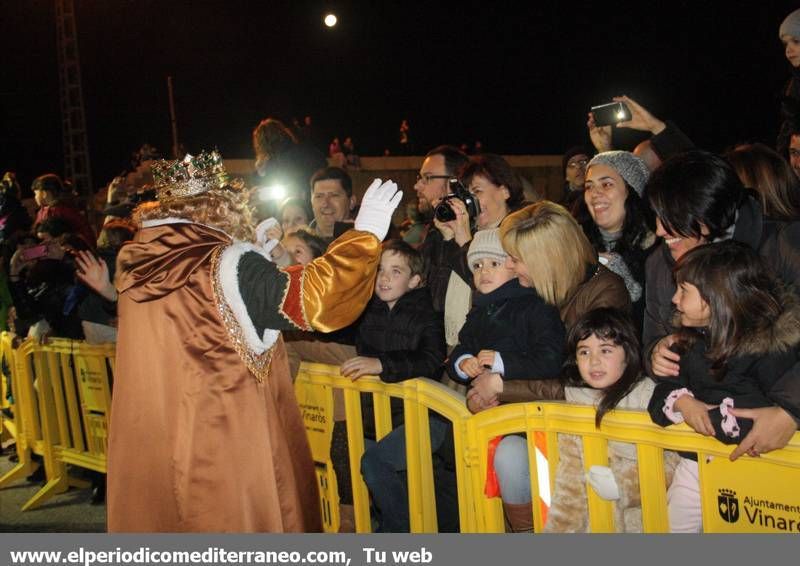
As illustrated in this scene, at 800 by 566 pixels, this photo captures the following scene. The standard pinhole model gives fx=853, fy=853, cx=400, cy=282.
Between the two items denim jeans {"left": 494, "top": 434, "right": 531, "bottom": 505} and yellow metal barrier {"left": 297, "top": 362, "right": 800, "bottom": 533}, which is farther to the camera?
denim jeans {"left": 494, "top": 434, "right": 531, "bottom": 505}

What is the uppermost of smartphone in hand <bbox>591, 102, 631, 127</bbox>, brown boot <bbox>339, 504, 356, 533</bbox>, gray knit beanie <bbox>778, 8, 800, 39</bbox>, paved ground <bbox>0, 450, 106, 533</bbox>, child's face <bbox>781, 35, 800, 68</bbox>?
gray knit beanie <bbox>778, 8, 800, 39</bbox>

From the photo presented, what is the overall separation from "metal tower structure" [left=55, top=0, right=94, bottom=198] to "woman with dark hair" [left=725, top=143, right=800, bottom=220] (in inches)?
751

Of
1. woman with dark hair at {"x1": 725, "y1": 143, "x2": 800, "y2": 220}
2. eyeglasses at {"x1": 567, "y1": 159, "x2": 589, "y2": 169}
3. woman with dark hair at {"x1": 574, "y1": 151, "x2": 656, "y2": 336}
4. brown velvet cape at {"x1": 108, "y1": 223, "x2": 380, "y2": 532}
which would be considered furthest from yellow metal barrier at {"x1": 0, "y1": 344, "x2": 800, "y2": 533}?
eyeglasses at {"x1": 567, "y1": 159, "x2": 589, "y2": 169}

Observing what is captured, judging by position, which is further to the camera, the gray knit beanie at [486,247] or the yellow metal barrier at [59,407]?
the yellow metal barrier at [59,407]

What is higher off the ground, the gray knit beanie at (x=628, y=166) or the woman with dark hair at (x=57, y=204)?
the woman with dark hair at (x=57, y=204)

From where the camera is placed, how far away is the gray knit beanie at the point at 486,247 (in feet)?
12.6

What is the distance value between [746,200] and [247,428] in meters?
2.11

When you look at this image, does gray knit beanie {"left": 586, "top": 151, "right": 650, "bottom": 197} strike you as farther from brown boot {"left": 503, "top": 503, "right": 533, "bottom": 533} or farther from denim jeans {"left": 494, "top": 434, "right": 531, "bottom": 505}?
brown boot {"left": 503, "top": 503, "right": 533, "bottom": 533}

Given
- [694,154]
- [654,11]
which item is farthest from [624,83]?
[694,154]

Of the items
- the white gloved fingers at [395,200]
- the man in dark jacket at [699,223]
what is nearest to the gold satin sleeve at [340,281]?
the white gloved fingers at [395,200]

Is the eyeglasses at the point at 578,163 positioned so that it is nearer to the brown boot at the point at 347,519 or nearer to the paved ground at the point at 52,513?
the brown boot at the point at 347,519

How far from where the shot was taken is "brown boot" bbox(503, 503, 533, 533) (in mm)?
3469

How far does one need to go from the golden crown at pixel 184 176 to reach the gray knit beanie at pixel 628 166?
1.92 meters

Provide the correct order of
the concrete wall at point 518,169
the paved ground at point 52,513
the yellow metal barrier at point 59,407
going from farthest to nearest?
1. the concrete wall at point 518,169
2. the yellow metal barrier at point 59,407
3. the paved ground at point 52,513
